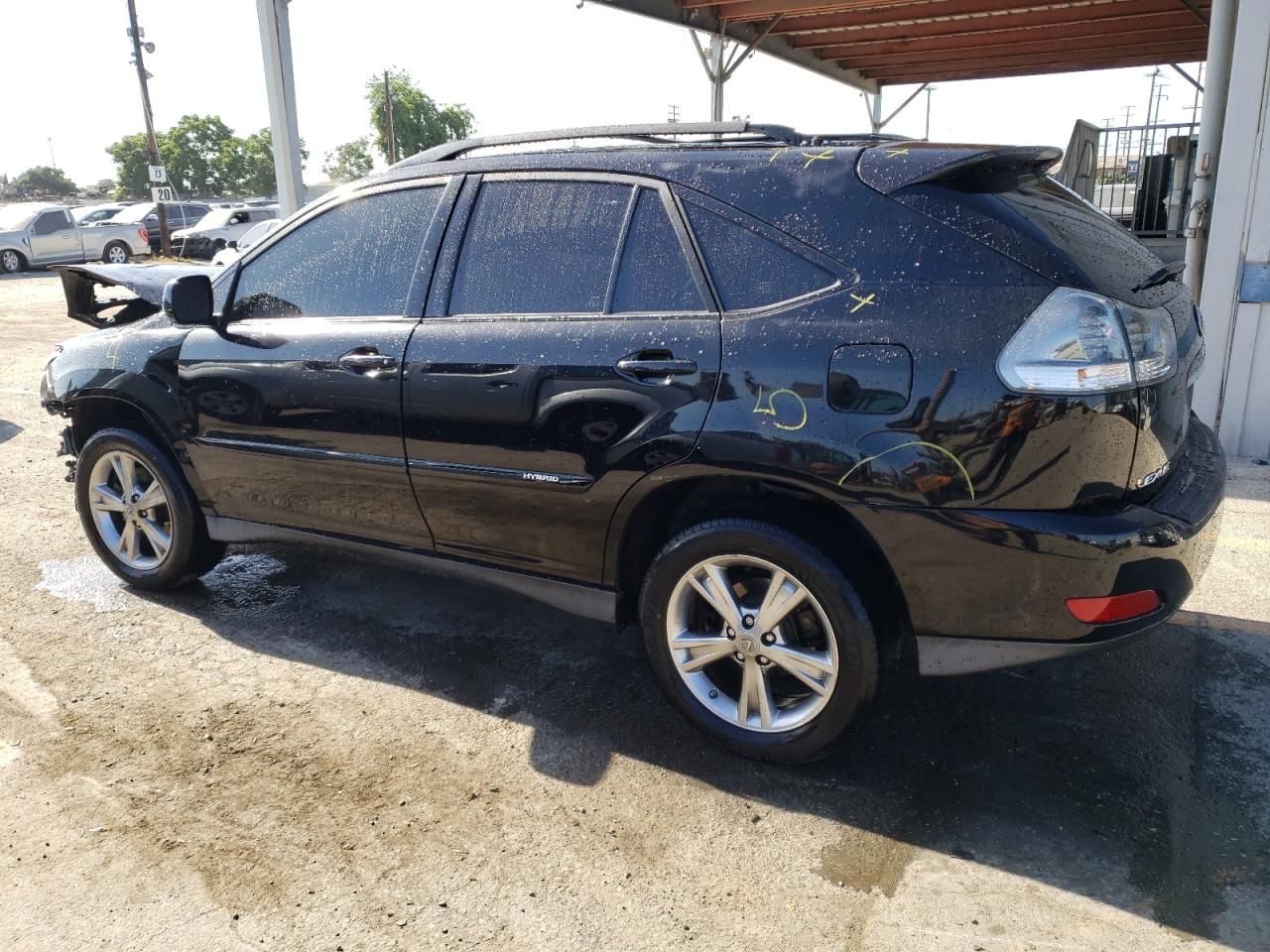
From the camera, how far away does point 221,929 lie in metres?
2.29

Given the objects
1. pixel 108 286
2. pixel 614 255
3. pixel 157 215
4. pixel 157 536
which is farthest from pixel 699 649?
pixel 157 215

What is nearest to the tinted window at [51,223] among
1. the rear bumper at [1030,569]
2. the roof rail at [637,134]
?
the roof rail at [637,134]

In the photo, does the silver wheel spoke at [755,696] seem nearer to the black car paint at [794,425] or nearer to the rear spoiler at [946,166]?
the black car paint at [794,425]

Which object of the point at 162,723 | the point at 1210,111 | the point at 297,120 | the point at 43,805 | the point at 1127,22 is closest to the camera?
the point at 43,805

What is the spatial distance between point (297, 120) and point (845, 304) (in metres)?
8.42

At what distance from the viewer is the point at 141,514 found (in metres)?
4.18

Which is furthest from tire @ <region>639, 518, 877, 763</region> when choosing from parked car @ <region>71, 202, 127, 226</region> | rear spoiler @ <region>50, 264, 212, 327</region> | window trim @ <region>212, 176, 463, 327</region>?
parked car @ <region>71, 202, 127, 226</region>

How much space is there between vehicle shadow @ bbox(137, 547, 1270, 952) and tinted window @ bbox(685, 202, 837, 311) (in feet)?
4.16

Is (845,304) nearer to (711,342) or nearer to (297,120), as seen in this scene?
(711,342)

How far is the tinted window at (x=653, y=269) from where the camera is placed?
111 inches

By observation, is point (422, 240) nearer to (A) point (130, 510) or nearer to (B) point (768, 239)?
(B) point (768, 239)

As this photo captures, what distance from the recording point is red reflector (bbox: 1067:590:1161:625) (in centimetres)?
237

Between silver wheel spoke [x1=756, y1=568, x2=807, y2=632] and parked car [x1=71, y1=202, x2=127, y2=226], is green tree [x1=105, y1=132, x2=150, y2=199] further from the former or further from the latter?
silver wheel spoke [x1=756, y1=568, x2=807, y2=632]

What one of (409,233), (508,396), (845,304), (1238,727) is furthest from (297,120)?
(1238,727)
